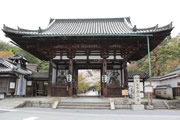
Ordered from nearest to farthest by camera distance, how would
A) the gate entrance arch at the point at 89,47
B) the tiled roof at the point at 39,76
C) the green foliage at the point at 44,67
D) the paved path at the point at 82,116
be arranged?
the paved path at the point at 82,116 → the gate entrance arch at the point at 89,47 → the tiled roof at the point at 39,76 → the green foliage at the point at 44,67

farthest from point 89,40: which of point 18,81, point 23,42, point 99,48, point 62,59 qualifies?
point 18,81

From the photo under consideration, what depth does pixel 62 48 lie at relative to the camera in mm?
11812

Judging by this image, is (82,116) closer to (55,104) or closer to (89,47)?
(55,104)

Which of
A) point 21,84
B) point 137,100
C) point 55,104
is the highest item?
point 21,84

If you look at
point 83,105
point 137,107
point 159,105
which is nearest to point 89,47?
point 83,105

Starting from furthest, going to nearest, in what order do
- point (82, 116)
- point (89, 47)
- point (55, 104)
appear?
point (89, 47) → point (55, 104) → point (82, 116)

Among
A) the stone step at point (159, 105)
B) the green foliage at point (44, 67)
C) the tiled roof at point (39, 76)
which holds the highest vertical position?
the green foliage at point (44, 67)

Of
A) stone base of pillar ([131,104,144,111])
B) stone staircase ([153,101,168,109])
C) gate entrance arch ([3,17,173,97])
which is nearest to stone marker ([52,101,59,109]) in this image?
gate entrance arch ([3,17,173,97])

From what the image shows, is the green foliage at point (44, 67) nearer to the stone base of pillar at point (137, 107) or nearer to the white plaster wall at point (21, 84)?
the white plaster wall at point (21, 84)

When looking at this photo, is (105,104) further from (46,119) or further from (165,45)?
(165,45)

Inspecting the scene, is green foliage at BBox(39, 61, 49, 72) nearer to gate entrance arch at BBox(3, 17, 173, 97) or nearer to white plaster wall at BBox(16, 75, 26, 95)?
white plaster wall at BBox(16, 75, 26, 95)

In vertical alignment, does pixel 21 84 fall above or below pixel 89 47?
below

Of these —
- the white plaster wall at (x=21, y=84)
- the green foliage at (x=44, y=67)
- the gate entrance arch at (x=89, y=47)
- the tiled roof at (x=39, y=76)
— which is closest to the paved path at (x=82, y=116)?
the gate entrance arch at (x=89, y=47)

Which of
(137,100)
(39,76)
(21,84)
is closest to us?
(137,100)
